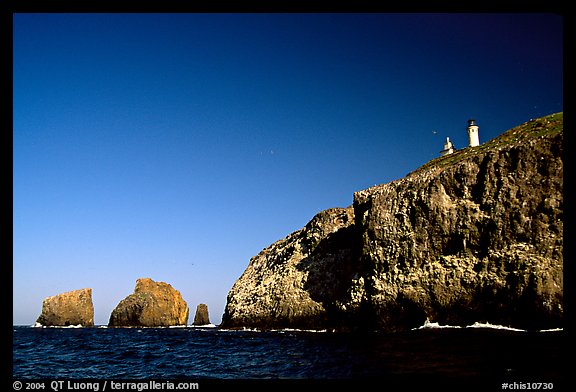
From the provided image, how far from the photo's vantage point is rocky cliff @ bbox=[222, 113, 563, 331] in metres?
33.2

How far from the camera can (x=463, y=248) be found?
128 ft

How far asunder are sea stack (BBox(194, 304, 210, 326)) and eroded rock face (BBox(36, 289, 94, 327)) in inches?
1160

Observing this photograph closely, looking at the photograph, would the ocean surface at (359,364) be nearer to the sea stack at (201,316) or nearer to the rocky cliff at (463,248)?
the rocky cliff at (463,248)

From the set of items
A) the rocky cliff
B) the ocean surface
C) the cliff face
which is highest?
the rocky cliff

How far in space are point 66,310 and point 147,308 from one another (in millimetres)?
28140

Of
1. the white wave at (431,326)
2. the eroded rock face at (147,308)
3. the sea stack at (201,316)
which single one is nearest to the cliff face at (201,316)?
the sea stack at (201,316)

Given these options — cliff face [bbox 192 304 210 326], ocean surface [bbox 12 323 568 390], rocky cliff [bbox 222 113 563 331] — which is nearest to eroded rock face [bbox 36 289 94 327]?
cliff face [bbox 192 304 210 326]

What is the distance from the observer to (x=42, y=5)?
699cm

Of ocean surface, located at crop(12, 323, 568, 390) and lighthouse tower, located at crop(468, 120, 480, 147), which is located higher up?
lighthouse tower, located at crop(468, 120, 480, 147)

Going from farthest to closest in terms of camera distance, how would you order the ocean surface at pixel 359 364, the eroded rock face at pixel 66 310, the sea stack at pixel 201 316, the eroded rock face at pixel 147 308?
1. the sea stack at pixel 201 316
2. the eroded rock face at pixel 66 310
3. the eroded rock face at pixel 147 308
4. the ocean surface at pixel 359 364

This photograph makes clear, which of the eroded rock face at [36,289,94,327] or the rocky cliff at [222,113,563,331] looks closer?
the rocky cliff at [222,113,563,331]

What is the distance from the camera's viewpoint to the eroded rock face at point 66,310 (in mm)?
114062

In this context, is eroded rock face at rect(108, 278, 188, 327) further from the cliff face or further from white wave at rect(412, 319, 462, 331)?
white wave at rect(412, 319, 462, 331)

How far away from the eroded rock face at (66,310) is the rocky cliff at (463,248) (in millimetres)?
85919
